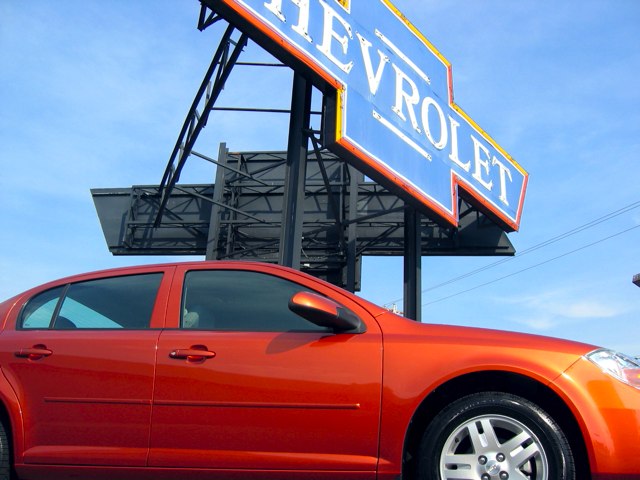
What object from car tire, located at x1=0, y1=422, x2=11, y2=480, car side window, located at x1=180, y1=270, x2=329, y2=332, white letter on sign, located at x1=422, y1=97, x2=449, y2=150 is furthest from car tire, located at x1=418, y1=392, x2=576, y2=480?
white letter on sign, located at x1=422, y1=97, x2=449, y2=150

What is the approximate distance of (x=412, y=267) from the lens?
12.2 metres

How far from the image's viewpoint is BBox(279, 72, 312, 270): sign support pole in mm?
8703

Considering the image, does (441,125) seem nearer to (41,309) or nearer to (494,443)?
(41,309)

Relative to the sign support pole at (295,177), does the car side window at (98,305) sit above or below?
below

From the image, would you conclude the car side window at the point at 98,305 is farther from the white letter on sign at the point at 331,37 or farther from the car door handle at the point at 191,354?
the white letter on sign at the point at 331,37

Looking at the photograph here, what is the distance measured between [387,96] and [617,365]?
673 centimetres

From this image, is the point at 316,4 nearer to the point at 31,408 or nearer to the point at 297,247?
the point at 297,247

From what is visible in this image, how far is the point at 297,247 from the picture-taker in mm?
8727

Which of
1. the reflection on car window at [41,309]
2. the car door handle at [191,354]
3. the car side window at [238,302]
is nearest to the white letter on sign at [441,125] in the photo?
the car side window at [238,302]

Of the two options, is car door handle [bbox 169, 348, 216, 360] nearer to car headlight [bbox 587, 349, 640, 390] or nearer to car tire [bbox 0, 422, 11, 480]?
car tire [bbox 0, 422, 11, 480]

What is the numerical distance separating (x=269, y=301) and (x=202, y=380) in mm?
611

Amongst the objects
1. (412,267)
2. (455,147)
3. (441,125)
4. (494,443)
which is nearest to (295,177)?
(441,125)

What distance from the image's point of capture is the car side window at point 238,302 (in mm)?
3771

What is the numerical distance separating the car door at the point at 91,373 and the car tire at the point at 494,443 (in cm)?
156
